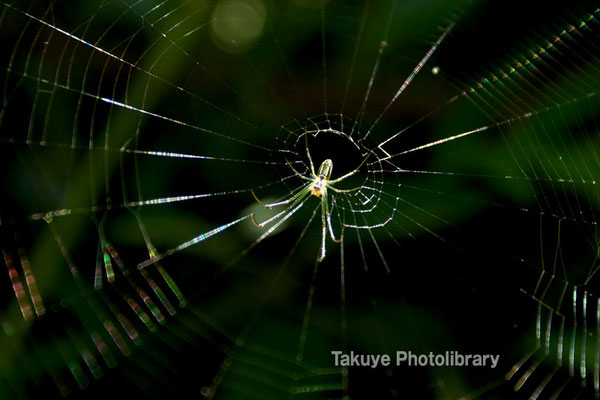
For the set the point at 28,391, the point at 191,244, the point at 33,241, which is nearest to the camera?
the point at 28,391

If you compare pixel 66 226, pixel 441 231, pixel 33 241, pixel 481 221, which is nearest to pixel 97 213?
pixel 66 226

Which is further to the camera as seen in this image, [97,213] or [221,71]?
[221,71]

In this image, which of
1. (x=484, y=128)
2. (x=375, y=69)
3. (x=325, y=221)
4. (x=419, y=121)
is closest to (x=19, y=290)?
(x=325, y=221)

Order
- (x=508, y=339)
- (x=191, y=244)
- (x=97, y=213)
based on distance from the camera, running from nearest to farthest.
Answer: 1. (x=97, y=213)
2. (x=191, y=244)
3. (x=508, y=339)

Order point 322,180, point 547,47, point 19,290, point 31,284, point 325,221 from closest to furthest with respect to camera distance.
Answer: point 19,290
point 31,284
point 547,47
point 325,221
point 322,180

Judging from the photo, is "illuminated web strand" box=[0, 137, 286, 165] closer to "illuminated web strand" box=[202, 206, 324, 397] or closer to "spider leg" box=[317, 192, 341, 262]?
"spider leg" box=[317, 192, 341, 262]

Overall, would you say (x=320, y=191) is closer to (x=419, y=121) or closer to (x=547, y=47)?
(x=419, y=121)

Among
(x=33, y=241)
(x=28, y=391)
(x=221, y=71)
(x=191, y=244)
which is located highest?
(x=221, y=71)

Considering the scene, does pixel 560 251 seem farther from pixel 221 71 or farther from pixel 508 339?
pixel 221 71
